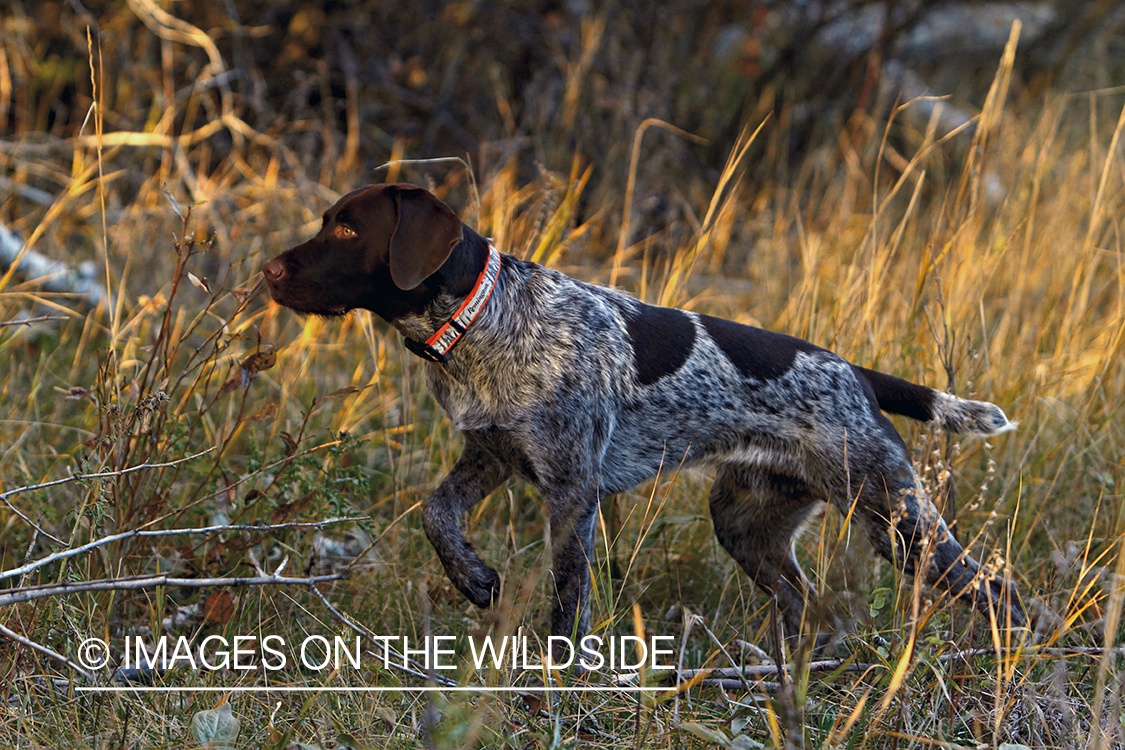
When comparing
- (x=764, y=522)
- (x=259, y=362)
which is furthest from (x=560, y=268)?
Result: (x=259, y=362)

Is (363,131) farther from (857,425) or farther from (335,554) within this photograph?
(857,425)

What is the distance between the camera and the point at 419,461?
3996mm

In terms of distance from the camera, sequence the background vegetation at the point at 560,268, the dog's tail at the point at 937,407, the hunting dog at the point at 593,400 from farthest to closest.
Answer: the dog's tail at the point at 937,407 → the hunting dog at the point at 593,400 → the background vegetation at the point at 560,268

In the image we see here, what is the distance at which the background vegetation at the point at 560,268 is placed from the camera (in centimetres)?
243

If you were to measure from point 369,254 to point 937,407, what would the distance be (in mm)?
1830

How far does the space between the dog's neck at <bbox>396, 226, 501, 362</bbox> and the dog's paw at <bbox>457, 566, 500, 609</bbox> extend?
635 mm

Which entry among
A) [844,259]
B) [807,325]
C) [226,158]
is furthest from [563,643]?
[226,158]

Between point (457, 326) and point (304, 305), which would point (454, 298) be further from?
point (304, 305)

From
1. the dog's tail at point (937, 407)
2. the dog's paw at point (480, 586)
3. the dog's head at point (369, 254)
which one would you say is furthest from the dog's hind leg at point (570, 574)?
the dog's tail at point (937, 407)

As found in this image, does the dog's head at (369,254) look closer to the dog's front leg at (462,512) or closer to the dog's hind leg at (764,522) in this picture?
the dog's front leg at (462,512)

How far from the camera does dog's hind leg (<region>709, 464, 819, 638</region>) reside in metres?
3.14

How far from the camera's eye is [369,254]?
9.03 ft

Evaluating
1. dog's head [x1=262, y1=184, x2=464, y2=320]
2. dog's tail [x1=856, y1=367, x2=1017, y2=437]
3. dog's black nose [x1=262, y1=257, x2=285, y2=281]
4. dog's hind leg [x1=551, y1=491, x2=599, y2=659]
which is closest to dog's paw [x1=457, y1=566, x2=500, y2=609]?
dog's hind leg [x1=551, y1=491, x2=599, y2=659]

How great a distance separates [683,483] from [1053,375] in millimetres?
1879
